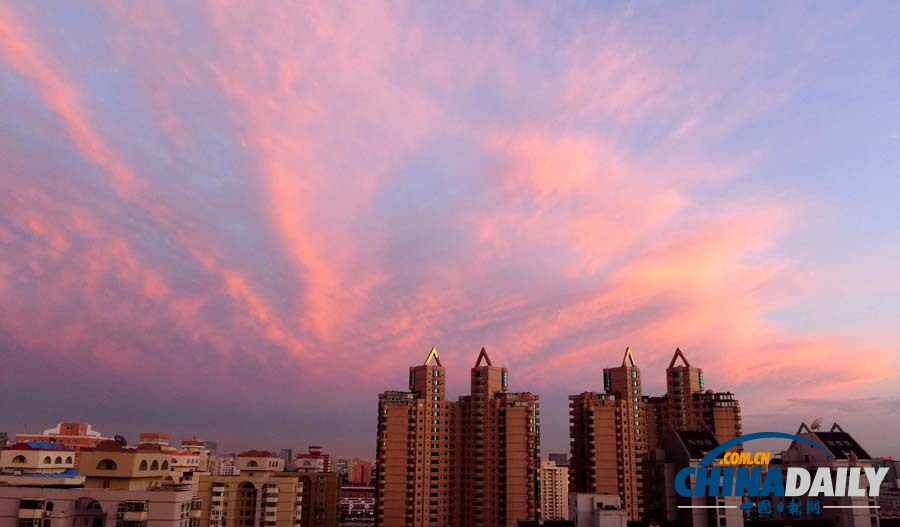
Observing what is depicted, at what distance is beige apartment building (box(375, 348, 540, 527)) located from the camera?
361ft

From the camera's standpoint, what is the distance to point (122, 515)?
6550 cm

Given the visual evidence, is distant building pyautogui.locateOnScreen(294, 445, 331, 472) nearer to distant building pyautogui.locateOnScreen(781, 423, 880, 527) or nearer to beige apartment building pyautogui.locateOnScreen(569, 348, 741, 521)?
beige apartment building pyautogui.locateOnScreen(569, 348, 741, 521)

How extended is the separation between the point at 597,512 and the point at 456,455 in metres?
45.6

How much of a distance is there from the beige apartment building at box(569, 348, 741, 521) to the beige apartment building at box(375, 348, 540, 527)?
10.9 m

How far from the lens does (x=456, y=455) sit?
118 m

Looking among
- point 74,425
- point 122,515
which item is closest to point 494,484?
point 122,515

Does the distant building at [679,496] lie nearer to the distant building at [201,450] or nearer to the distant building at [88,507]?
the distant building at [88,507]

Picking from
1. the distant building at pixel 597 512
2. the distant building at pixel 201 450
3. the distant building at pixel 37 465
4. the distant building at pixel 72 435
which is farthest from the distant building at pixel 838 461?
the distant building at pixel 72 435

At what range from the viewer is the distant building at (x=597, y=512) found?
7481cm

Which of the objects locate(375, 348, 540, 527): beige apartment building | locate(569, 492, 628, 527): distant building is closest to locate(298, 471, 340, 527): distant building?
locate(375, 348, 540, 527): beige apartment building

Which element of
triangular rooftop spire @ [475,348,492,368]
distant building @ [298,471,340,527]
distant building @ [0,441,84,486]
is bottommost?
distant building @ [298,471,340,527]

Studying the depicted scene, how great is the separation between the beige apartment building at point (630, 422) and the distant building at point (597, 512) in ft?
110

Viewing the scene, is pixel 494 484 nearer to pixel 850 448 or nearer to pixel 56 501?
pixel 850 448

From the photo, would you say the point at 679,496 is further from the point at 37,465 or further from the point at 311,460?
the point at 311,460
